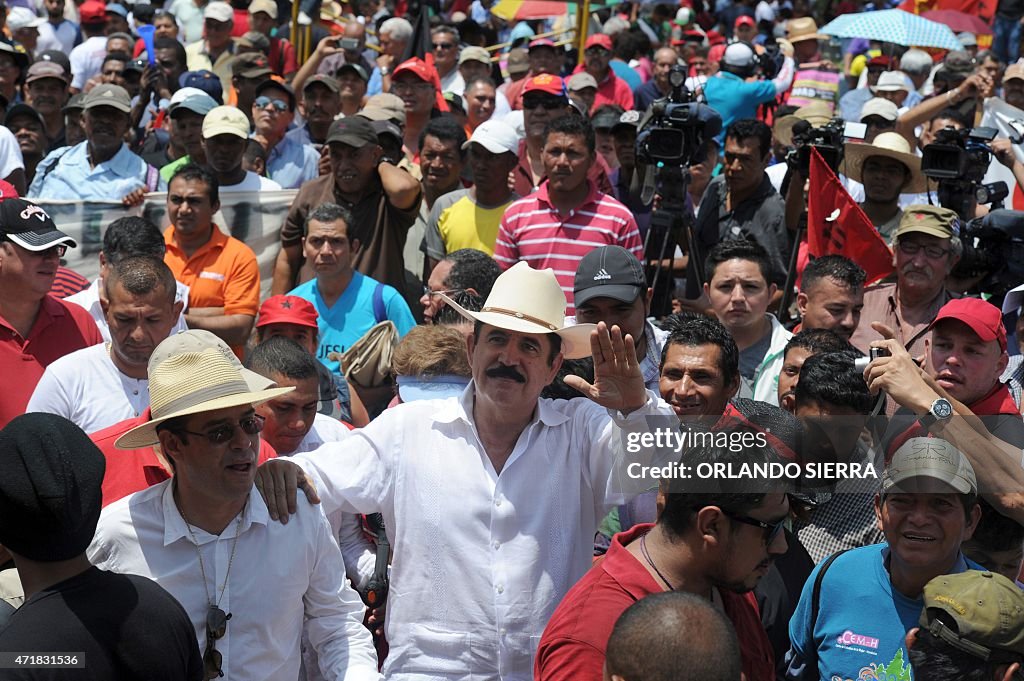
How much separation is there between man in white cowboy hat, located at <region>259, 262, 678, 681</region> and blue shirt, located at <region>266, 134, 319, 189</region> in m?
5.43

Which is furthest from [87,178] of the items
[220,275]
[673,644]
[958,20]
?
[958,20]

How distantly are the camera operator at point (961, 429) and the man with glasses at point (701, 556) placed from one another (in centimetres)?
107

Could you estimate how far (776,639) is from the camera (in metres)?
3.85

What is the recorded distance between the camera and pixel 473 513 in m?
3.77

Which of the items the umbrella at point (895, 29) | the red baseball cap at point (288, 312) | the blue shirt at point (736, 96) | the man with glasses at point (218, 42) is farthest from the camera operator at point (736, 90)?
the man with glasses at point (218, 42)

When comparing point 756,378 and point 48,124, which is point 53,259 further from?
point 48,124

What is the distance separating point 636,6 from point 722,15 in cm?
181

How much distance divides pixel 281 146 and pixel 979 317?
603cm

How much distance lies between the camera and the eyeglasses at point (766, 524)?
3049mm

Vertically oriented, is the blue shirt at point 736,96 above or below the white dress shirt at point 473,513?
below

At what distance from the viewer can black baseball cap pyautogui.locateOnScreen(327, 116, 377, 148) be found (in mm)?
7438

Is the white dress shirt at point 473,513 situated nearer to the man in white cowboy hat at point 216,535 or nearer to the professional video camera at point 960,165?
the man in white cowboy hat at point 216,535

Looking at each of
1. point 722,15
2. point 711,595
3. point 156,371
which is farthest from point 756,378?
point 722,15

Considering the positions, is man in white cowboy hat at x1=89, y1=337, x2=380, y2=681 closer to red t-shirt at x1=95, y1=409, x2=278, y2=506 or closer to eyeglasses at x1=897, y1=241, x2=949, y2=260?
red t-shirt at x1=95, y1=409, x2=278, y2=506
